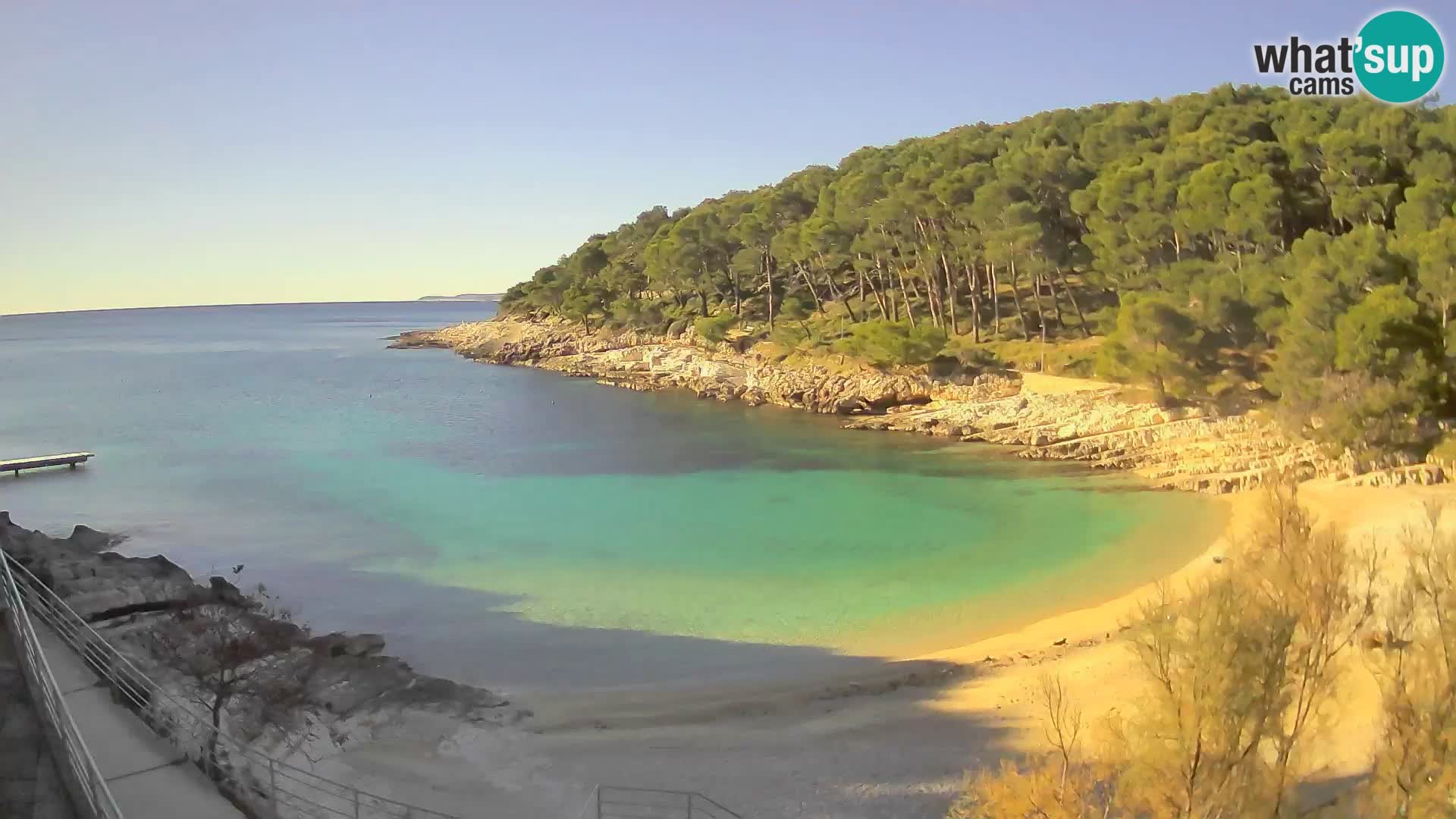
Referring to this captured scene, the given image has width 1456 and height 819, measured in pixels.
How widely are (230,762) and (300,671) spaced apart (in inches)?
181

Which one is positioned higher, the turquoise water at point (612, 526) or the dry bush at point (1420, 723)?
the dry bush at point (1420, 723)

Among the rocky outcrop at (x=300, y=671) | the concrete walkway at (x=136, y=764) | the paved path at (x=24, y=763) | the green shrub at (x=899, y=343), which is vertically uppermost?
the green shrub at (x=899, y=343)

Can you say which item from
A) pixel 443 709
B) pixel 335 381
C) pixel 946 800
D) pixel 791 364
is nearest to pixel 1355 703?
pixel 946 800

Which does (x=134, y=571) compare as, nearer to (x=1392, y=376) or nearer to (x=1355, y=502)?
(x=1355, y=502)

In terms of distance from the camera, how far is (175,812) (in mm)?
6441

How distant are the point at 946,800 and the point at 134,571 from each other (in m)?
14.8

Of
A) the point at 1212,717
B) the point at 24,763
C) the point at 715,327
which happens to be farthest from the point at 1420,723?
the point at 715,327

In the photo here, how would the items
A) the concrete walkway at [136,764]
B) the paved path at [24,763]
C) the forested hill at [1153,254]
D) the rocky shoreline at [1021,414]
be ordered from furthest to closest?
the rocky shoreline at [1021,414] < the forested hill at [1153,254] < the concrete walkway at [136,764] < the paved path at [24,763]

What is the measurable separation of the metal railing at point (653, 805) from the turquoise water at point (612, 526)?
365cm

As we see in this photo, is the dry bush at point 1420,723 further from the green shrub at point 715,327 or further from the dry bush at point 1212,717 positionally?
the green shrub at point 715,327

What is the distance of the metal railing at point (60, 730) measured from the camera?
5.34 m

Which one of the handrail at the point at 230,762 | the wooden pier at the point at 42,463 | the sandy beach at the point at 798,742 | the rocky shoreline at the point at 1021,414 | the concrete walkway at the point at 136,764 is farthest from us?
the wooden pier at the point at 42,463

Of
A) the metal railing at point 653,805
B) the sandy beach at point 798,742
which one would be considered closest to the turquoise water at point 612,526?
the sandy beach at point 798,742

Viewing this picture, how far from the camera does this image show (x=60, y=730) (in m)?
5.87
